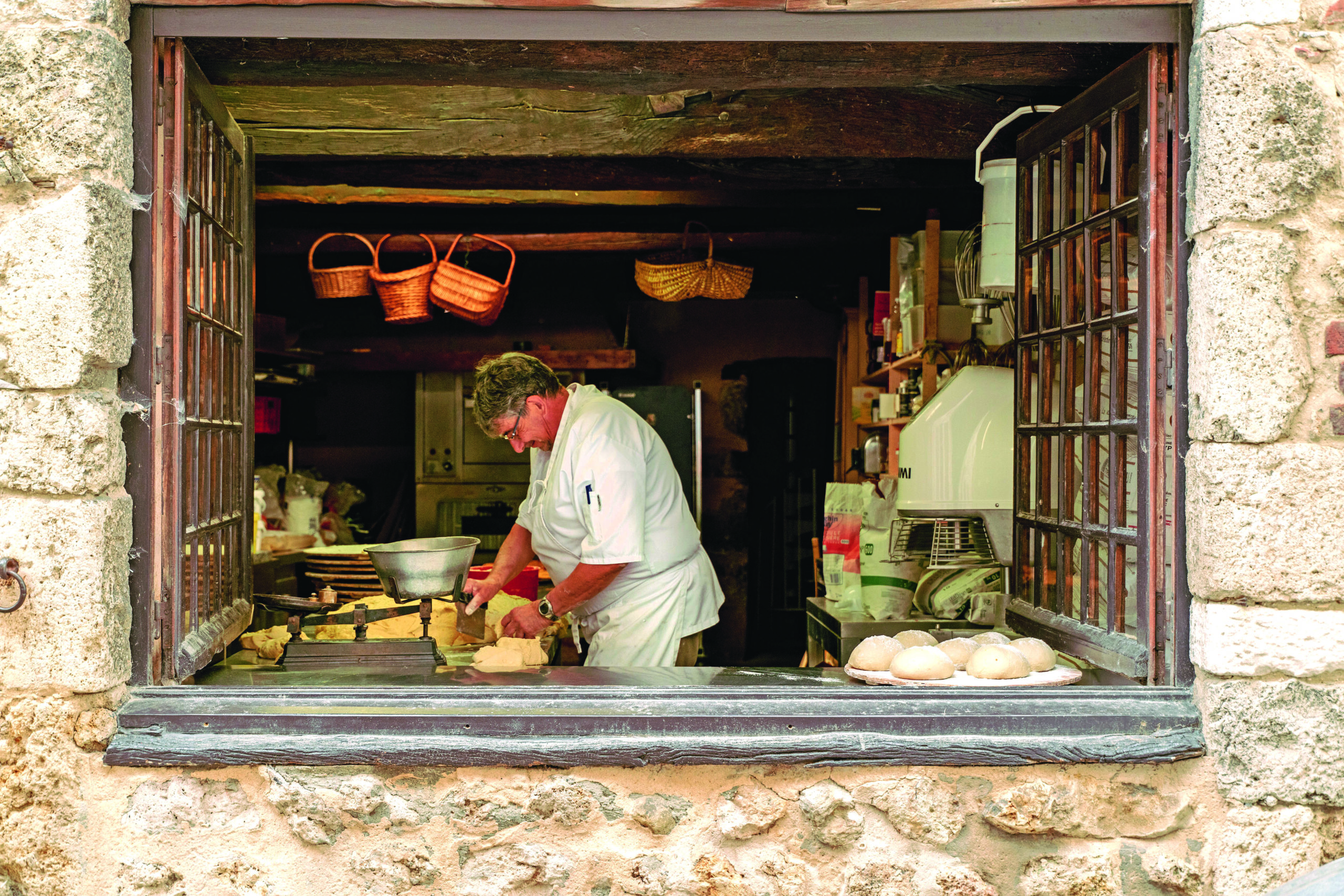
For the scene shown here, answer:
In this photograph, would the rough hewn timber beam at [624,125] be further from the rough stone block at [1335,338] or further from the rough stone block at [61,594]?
the rough stone block at [61,594]

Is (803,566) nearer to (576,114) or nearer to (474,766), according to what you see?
(576,114)

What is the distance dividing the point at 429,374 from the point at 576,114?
12.8ft

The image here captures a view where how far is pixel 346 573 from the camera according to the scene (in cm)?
494

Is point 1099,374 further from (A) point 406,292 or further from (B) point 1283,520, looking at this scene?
(A) point 406,292

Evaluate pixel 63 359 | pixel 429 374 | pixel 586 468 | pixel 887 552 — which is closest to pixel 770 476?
pixel 429 374

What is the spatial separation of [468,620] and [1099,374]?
82.5 inches

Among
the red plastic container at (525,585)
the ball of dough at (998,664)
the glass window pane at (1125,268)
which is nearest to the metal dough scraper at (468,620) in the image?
the red plastic container at (525,585)

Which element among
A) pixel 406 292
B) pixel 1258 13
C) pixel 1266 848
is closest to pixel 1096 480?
pixel 1266 848

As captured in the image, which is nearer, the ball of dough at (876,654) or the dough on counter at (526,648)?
the ball of dough at (876,654)

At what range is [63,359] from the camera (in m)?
2.20

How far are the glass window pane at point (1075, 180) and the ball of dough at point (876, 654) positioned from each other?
1.15 metres

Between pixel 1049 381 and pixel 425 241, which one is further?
Answer: pixel 425 241

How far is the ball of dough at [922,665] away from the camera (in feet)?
8.29

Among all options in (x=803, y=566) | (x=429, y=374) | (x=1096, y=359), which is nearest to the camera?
(x=1096, y=359)
